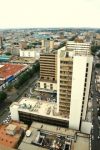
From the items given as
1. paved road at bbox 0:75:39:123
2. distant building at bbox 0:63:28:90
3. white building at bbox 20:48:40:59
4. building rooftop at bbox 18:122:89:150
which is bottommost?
paved road at bbox 0:75:39:123

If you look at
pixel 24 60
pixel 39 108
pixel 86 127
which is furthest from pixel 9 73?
pixel 86 127

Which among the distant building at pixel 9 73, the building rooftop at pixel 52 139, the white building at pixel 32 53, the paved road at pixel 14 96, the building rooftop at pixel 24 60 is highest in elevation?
the white building at pixel 32 53

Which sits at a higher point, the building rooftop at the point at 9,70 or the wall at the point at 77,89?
the wall at the point at 77,89

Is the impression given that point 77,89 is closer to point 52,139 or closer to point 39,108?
point 52,139

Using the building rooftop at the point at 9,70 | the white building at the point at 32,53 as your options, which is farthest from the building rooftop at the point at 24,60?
the building rooftop at the point at 9,70

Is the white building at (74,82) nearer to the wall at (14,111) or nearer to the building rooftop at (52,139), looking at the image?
the building rooftop at (52,139)

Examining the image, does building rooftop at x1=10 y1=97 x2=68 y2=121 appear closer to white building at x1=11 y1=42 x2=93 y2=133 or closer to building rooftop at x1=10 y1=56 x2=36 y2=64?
white building at x1=11 y1=42 x2=93 y2=133

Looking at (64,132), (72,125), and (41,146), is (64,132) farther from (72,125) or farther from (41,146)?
(41,146)

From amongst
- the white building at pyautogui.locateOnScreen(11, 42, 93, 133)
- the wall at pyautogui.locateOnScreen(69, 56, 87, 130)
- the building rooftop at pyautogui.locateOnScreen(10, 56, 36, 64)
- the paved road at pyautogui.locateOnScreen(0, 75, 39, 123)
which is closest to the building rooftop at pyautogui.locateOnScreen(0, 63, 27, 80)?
the paved road at pyautogui.locateOnScreen(0, 75, 39, 123)
